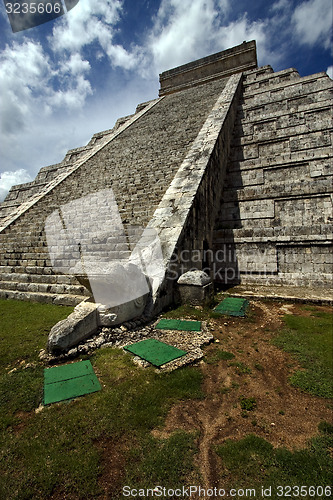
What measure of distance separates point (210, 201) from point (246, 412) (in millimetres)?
7082

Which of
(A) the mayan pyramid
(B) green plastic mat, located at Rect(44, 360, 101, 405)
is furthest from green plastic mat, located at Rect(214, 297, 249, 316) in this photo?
(B) green plastic mat, located at Rect(44, 360, 101, 405)

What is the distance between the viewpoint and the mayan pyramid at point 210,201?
23.9ft

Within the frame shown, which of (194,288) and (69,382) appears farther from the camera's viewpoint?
(194,288)

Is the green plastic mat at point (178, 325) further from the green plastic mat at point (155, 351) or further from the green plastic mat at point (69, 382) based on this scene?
the green plastic mat at point (69, 382)

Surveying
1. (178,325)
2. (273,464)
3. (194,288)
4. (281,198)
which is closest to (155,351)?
(178,325)

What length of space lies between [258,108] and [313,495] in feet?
50.2

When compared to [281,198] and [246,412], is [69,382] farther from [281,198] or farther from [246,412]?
[281,198]

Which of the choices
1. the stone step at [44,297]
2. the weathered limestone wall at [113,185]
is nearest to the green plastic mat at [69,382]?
the stone step at [44,297]

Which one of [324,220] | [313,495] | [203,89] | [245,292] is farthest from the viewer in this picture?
[203,89]

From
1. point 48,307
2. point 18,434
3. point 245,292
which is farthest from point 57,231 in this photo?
point 18,434

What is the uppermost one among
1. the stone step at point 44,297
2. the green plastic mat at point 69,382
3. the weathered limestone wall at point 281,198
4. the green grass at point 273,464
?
the weathered limestone wall at point 281,198

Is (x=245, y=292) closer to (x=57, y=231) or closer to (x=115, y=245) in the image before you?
(x=115, y=245)

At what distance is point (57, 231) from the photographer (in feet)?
29.7

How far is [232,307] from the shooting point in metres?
5.95
